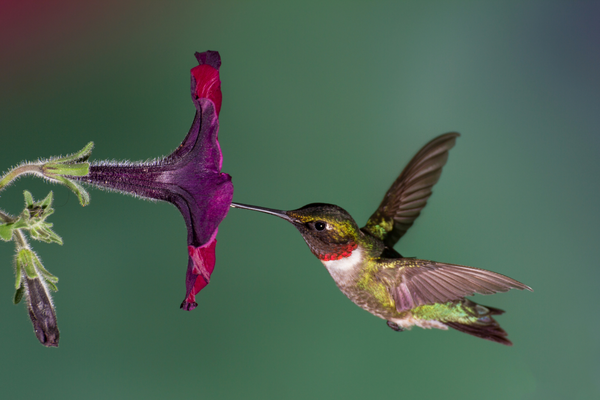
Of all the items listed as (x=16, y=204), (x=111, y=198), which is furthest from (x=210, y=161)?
(x=16, y=204)

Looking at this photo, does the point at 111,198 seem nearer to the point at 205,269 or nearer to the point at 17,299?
the point at 17,299

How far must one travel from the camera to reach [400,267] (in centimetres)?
128

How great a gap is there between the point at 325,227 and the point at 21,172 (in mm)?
706

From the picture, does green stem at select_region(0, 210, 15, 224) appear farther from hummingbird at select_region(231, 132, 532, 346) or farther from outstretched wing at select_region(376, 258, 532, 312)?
outstretched wing at select_region(376, 258, 532, 312)

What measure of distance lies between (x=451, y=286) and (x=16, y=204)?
5.49 feet

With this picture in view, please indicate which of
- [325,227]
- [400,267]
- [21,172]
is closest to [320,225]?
[325,227]

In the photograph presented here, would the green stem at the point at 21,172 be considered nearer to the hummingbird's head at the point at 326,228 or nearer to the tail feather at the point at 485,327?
the hummingbird's head at the point at 326,228

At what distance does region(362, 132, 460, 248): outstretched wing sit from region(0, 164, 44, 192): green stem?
1.03 meters

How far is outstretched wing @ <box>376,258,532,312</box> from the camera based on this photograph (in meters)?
1.12

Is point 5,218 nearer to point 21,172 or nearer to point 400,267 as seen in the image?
point 21,172

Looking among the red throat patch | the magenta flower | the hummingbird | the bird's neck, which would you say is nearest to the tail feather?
the hummingbird

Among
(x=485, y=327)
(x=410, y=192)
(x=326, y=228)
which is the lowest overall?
(x=485, y=327)

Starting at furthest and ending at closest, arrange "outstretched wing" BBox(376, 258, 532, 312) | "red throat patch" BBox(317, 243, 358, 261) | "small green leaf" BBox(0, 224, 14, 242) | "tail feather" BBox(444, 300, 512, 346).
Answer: "tail feather" BBox(444, 300, 512, 346)
"red throat patch" BBox(317, 243, 358, 261)
"outstretched wing" BBox(376, 258, 532, 312)
"small green leaf" BBox(0, 224, 14, 242)

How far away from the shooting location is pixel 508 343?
1.48m
